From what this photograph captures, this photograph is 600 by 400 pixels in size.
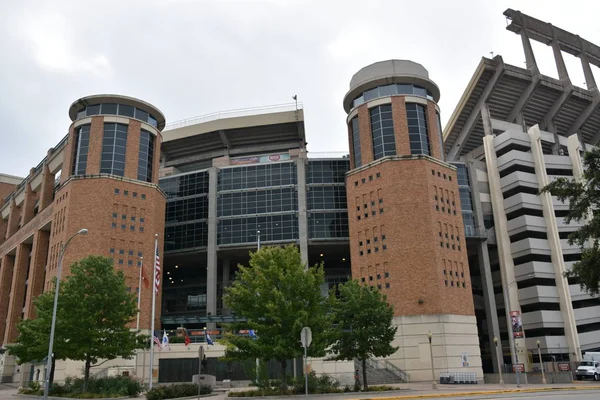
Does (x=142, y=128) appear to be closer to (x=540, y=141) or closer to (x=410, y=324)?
(x=410, y=324)

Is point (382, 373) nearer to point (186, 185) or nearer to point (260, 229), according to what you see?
point (260, 229)

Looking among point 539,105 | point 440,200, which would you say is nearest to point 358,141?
point 440,200

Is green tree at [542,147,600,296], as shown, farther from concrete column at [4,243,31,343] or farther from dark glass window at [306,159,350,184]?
concrete column at [4,243,31,343]

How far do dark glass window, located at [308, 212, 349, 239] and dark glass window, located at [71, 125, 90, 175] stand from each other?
3035 centimetres

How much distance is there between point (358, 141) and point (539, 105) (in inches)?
1541

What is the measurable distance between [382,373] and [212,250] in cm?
3219

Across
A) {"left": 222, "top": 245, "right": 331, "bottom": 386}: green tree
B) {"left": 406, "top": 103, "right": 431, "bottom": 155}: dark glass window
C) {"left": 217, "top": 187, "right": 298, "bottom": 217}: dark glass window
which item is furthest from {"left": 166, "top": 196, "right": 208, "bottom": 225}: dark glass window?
{"left": 222, "top": 245, "right": 331, "bottom": 386}: green tree

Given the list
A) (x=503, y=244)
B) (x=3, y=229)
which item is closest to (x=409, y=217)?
(x=503, y=244)

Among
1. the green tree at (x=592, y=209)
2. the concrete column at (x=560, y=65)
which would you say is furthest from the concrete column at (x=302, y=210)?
the concrete column at (x=560, y=65)

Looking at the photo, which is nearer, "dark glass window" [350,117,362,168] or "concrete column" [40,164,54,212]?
"dark glass window" [350,117,362,168]

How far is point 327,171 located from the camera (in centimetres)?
7650

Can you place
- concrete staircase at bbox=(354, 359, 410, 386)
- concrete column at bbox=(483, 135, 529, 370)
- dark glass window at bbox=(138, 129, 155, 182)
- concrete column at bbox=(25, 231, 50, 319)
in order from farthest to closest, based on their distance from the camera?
concrete column at bbox=(25, 231, 50, 319)
concrete column at bbox=(483, 135, 529, 370)
dark glass window at bbox=(138, 129, 155, 182)
concrete staircase at bbox=(354, 359, 410, 386)

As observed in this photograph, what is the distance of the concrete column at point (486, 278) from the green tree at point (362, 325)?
126 feet

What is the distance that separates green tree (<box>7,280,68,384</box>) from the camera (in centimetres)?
3506
